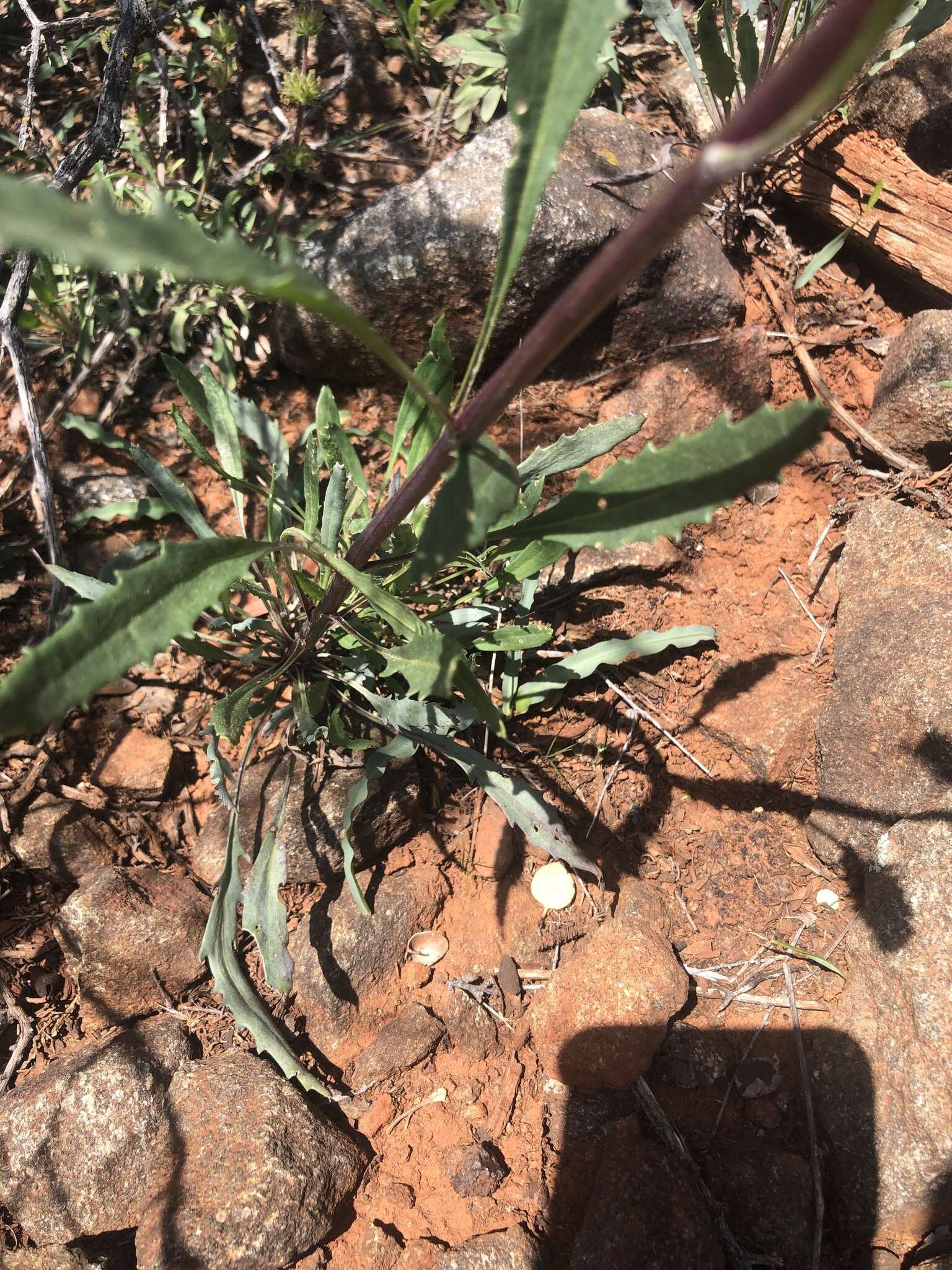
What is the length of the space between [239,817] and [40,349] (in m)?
1.50

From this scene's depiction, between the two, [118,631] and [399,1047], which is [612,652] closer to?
[399,1047]

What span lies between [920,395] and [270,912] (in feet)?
6.71

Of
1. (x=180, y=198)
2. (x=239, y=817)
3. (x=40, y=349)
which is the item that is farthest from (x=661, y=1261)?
(x=180, y=198)

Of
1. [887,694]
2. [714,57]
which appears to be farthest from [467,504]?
[714,57]

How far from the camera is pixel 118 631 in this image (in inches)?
40.8

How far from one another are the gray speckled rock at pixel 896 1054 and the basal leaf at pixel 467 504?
1.36m

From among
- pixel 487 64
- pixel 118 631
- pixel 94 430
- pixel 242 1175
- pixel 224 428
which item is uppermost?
pixel 487 64

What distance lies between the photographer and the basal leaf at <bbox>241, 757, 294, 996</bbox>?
166cm

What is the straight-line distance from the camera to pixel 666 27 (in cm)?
246

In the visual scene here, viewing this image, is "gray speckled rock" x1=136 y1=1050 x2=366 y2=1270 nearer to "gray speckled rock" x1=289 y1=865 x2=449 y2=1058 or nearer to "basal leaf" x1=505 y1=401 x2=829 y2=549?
"gray speckled rock" x1=289 y1=865 x2=449 y2=1058

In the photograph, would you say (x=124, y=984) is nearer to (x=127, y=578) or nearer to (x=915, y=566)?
(x=127, y=578)

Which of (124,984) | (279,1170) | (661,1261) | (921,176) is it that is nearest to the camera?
(661,1261)

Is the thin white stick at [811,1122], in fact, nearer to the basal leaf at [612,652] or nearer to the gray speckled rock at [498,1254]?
the gray speckled rock at [498,1254]

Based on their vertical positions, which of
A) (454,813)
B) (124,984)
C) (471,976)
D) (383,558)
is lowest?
(124,984)
